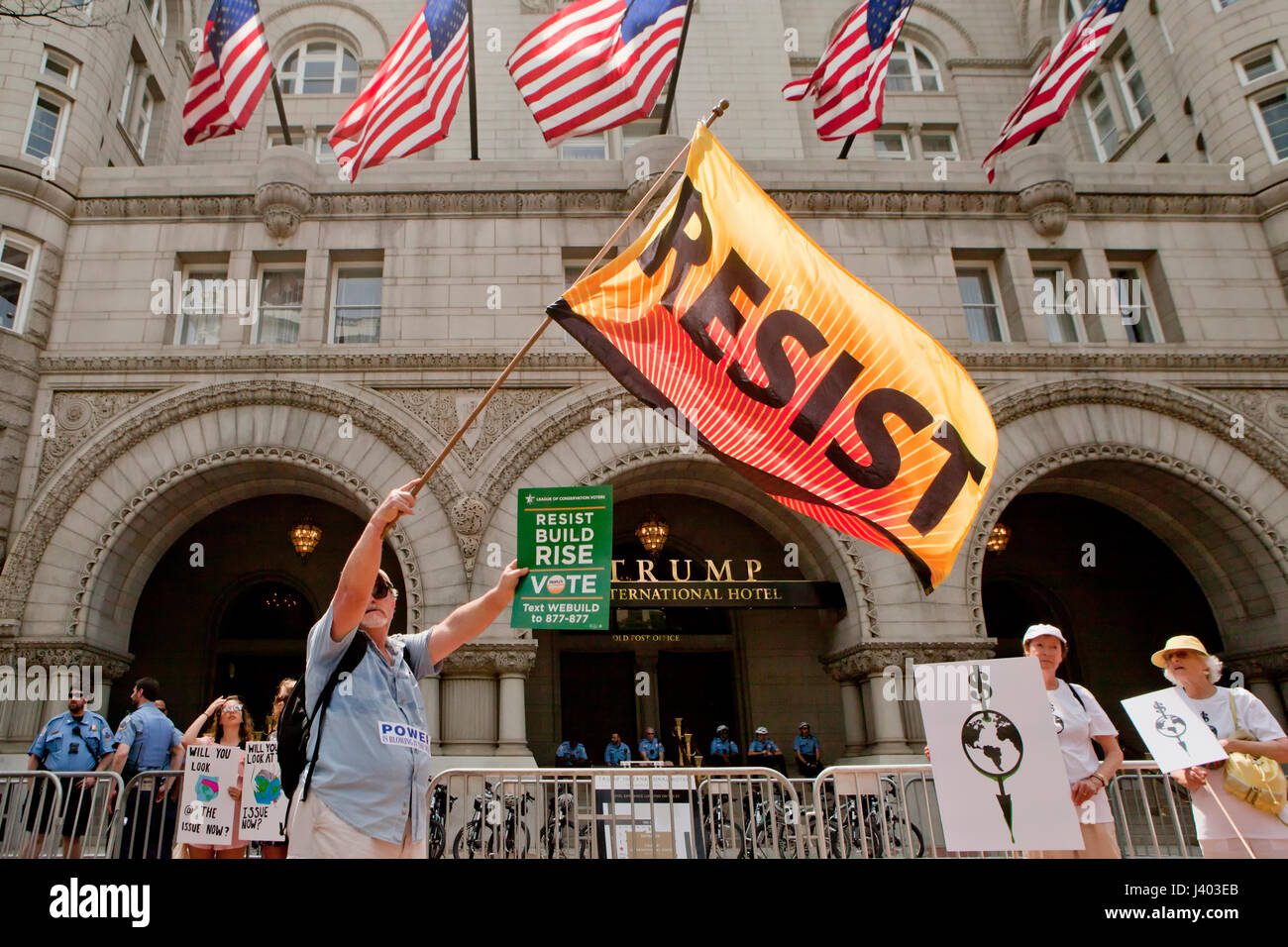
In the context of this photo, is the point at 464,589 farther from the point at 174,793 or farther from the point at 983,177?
the point at 983,177

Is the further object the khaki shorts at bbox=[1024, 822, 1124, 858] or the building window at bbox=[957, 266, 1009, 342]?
the building window at bbox=[957, 266, 1009, 342]

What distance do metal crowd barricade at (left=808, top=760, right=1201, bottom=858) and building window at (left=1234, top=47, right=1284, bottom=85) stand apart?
1600 centimetres

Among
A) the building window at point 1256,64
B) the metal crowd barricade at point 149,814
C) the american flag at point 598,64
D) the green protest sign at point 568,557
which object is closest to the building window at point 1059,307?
the building window at point 1256,64

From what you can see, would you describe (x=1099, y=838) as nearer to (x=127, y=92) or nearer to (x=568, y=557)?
(x=568, y=557)

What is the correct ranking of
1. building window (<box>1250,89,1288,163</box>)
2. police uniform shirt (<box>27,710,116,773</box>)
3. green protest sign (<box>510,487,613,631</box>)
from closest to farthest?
green protest sign (<box>510,487,613,631</box>)
police uniform shirt (<box>27,710,116,773</box>)
building window (<box>1250,89,1288,163</box>)

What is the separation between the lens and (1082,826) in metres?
5.38

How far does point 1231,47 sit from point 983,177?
6.61 meters

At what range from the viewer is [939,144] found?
24.3m

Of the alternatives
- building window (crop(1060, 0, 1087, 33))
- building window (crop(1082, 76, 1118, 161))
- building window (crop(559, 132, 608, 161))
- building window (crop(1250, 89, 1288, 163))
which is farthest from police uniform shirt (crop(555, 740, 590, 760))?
building window (crop(1060, 0, 1087, 33))

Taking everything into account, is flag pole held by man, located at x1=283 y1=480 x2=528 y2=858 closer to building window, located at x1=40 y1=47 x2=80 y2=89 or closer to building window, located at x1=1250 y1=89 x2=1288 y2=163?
building window, located at x1=40 y1=47 x2=80 y2=89

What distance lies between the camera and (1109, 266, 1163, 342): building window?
52.3 feet

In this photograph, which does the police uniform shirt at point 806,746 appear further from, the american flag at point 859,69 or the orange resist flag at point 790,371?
the american flag at point 859,69

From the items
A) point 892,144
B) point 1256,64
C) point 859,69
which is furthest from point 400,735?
point 892,144

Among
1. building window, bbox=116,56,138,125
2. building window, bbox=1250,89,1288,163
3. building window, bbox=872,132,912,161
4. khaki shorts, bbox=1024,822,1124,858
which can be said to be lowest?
khaki shorts, bbox=1024,822,1124,858
